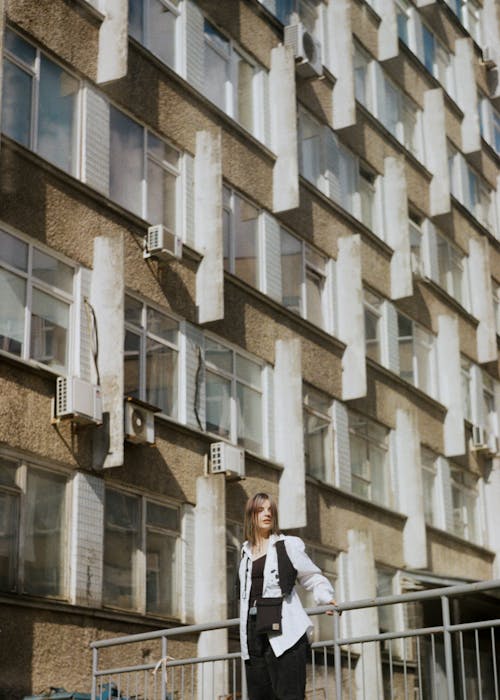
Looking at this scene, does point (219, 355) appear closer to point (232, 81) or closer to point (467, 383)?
point (232, 81)

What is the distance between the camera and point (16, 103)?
18.3 metres

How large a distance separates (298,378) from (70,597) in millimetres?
7564

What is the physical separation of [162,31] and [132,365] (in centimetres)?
644

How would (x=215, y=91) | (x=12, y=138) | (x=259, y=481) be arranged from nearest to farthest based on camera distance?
(x=12, y=138), (x=259, y=481), (x=215, y=91)

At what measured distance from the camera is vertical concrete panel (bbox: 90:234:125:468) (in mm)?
17828

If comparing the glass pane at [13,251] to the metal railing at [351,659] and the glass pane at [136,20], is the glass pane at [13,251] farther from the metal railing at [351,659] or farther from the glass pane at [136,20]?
the glass pane at [136,20]

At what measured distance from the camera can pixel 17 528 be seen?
54.2 feet

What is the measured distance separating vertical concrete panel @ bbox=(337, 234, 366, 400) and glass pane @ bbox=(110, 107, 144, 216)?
22.8 ft

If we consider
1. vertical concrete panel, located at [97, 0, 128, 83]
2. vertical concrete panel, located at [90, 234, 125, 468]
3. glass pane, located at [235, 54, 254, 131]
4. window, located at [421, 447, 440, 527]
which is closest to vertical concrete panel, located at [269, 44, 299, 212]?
glass pane, located at [235, 54, 254, 131]

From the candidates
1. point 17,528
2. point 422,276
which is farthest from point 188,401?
point 422,276

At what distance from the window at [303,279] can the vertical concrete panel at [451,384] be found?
19.5ft

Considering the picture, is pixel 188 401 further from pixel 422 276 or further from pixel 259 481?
pixel 422 276

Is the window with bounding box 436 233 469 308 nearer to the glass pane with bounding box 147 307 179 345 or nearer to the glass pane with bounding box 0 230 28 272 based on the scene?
the glass pane with bounding box 147 307 179 345

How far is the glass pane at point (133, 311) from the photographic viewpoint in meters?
19.6
